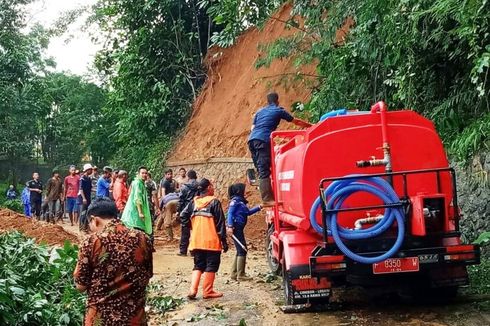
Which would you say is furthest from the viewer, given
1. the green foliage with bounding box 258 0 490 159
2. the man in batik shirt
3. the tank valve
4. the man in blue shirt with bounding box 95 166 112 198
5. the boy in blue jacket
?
the man in blue shirt with bounding box 95 166 112 198

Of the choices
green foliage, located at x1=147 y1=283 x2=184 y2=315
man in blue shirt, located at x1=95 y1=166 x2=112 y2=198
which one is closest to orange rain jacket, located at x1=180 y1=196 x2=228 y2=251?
green foliage, located at x1=147 y1=283 x2=184 y2=315

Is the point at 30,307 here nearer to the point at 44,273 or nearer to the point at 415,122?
the point at 44,273

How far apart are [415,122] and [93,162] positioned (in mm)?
36315

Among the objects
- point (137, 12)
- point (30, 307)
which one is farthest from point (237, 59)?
point (30, 307)

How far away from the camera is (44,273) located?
7945 millimetres

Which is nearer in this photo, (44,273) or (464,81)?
(44,273)

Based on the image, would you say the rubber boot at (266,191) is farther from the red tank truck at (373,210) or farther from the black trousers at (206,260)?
the red tank truck at (373,210)

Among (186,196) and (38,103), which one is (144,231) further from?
(38,103)

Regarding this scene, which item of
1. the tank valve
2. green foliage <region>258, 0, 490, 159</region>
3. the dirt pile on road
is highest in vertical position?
green foliage <region>258, 0, 490, 159</region>

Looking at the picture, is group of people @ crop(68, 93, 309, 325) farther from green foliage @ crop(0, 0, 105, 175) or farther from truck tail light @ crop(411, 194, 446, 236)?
green foliage @ crop(0, 0, 105, 175)

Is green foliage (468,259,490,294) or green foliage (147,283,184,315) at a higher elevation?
green foliage (468,259,490,294)

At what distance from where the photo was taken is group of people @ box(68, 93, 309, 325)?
4.37 meters

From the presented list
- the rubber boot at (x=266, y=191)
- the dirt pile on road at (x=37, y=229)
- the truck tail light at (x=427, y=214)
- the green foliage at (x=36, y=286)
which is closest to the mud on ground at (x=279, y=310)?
the truck tail light at (x=427, y=214)

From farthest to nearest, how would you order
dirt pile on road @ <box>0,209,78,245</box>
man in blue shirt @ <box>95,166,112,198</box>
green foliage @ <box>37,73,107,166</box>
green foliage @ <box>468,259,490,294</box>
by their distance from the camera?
green foliage @ <box>37,73,107,166</box> → man in blue shirt @ <box>95,166,112,198</box> → dirt pile on road @ <box>0,209,78,245</box> → green foliage @ <box>468,259,490,294</box>
